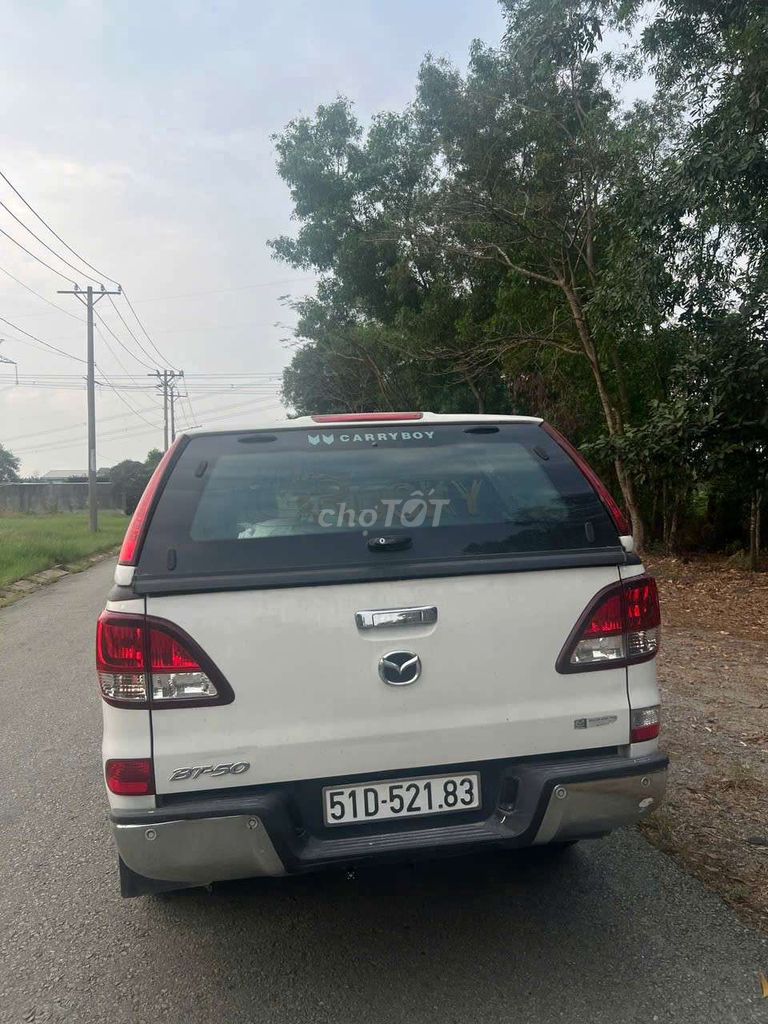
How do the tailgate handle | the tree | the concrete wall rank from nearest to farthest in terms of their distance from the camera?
1. the tailgate handle
2. the concrete wall
3. the tree

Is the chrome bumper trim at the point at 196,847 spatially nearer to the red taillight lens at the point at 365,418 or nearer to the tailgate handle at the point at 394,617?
the tailgate handle at the point at 394,617

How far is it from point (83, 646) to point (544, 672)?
756 centimetres

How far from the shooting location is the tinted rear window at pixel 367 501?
2783mm

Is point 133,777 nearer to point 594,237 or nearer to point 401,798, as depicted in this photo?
point 401,798

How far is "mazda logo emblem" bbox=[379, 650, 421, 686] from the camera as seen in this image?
8.94ft

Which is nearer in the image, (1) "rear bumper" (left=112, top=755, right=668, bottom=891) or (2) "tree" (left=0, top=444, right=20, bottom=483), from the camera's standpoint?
(1) "rear bumper" (left=112, top=755, right=668, bottom=891)

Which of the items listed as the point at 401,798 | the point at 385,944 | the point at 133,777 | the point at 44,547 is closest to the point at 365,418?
the point at 401,798

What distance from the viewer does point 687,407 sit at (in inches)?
433

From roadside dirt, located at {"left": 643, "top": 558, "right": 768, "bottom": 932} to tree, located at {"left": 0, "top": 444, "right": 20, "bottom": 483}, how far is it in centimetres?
7860

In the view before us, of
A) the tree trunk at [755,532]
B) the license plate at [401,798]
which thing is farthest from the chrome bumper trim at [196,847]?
the tree trunk at [755,532]

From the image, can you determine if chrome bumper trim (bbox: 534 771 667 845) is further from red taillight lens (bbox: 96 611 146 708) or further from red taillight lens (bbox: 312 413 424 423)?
red taillight lens (bbox: 312 413 424 423)

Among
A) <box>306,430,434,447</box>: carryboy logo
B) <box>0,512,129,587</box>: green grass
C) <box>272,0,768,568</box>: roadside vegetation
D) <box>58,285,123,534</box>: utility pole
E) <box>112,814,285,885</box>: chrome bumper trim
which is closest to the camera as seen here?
<box>112,814,285,885</box>: chrome bumper trim

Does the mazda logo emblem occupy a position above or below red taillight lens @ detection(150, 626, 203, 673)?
below

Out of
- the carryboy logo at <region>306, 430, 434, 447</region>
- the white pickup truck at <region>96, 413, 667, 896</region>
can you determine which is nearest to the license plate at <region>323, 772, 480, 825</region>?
the white pickup truck at <region>96, 413, 667, 896</region>
